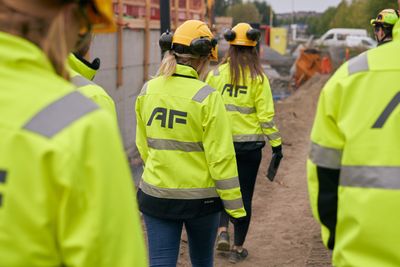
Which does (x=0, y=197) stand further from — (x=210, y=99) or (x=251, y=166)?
(x=251, y=166)

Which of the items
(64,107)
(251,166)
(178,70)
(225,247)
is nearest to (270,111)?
(251,166)

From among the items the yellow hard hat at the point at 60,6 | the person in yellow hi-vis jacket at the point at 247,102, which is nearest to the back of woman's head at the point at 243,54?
the person in yellow hi-vis jacket at the point at 247,102

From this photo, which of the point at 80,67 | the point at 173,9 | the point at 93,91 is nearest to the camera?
the point at 93,91

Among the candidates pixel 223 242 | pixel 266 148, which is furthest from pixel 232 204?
pixel 266 148

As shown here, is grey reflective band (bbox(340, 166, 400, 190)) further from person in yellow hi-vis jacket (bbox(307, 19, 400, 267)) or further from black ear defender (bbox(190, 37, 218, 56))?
black ear defender (bbox(190, 37, 218, 56))

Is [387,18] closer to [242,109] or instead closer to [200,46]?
[242,109]

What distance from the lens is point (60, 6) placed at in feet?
5.75

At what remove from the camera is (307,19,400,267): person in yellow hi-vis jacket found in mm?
2586

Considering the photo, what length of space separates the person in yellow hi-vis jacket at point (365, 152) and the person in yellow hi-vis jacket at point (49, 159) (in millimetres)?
1162

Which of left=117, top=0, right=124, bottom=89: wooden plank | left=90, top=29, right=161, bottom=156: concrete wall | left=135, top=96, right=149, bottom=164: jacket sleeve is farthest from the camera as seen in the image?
left=117, top=0, right=124, bottom=89: wooden plank

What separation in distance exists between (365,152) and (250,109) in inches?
146

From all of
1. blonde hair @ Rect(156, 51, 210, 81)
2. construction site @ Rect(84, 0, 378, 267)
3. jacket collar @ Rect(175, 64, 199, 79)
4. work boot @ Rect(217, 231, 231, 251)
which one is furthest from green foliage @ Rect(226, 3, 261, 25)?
jacket collar @ Rect(175, 64, 199, 79)

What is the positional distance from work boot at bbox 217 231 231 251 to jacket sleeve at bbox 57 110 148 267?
500cm

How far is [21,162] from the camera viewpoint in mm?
1636
